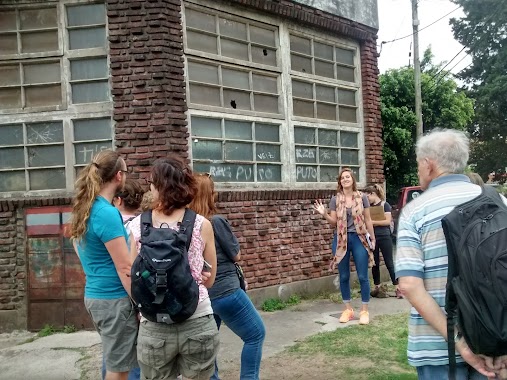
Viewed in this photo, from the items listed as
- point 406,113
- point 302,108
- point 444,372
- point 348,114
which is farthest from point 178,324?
point 406,113

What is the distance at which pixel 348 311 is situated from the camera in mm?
6734

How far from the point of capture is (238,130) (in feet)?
25.8

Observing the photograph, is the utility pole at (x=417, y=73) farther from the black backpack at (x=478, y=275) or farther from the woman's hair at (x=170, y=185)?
the black backpack at (x=478, y=275)

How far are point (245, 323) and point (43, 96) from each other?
4.65 metres

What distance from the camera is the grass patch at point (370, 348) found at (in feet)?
15.9

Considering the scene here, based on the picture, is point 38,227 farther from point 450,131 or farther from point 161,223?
point 450,131

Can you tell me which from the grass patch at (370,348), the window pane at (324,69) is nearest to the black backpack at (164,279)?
the grass patch at (370,348)

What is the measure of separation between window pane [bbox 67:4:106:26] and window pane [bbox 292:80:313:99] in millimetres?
3131

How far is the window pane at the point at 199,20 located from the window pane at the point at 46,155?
236 centimetres

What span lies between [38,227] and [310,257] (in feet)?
13.3

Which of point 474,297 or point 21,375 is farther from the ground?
point 474,297

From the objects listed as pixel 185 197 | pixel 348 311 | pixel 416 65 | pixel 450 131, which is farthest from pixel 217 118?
pixel 416 65

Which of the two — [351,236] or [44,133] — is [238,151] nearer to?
[351,236]

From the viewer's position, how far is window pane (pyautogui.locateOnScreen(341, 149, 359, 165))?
31.2 feet
